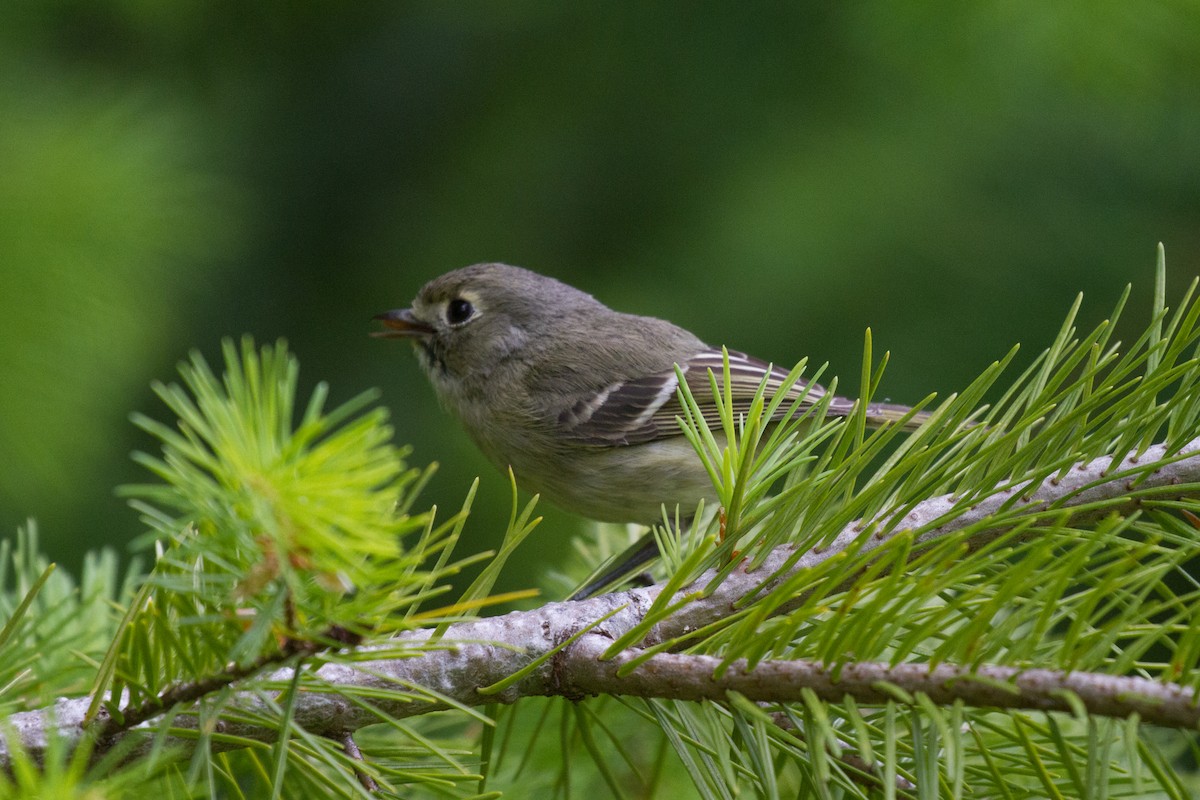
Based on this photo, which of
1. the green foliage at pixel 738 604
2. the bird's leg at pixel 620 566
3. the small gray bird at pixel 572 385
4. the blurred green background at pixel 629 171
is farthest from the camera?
the blurred green background at pixel 629 171

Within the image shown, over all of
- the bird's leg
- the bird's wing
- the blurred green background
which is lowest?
the bird's leg

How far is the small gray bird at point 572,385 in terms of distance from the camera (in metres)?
2.56

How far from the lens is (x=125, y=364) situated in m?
2.55

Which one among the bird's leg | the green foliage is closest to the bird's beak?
the bird's leg

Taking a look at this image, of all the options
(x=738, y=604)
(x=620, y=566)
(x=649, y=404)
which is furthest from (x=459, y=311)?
(x=738, y=604)

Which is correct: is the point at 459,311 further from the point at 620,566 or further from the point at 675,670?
the point at 675,670

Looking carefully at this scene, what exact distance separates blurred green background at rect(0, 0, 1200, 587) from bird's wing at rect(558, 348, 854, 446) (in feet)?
2.70

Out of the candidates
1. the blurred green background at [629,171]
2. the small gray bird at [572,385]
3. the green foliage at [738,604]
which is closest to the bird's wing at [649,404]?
the small gray bird at [572,385]

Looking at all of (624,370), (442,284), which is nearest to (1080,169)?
(624,370)

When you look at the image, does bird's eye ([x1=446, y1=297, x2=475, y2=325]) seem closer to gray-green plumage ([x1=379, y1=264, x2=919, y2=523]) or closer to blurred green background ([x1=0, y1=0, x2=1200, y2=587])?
gray-green plumage ([x1=379, y1=264, x2=919, y2=523])

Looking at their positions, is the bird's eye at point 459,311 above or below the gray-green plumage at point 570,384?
above

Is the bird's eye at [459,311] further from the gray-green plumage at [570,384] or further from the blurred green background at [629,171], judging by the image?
the blurred green background at [629,171]

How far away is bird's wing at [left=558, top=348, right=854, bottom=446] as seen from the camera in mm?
2619

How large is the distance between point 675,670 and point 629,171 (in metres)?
3.24
